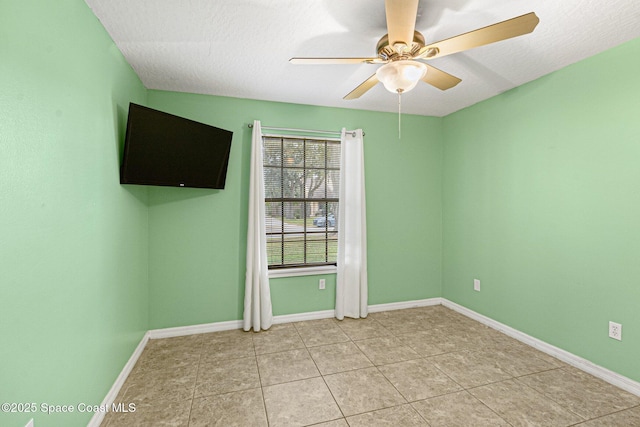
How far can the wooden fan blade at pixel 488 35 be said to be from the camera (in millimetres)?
1290

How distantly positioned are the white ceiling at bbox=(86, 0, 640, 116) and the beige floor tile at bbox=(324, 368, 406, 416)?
246 cm

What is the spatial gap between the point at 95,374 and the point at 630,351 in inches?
140

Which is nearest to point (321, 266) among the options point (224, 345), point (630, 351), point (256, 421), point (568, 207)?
point (224, 345)

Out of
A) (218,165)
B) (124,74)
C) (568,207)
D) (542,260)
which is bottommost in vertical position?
(542,260)

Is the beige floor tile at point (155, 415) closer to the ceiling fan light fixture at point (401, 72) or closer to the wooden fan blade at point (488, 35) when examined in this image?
the ceiling fan light fixture at point (401, 72)

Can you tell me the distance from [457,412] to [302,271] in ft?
6.32

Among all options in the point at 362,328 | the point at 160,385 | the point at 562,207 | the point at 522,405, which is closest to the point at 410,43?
the point at 562,207

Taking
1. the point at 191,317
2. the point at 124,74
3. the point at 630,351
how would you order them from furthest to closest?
1. the point at 191,317
2. the point at 124,74
3. the point at 630,351

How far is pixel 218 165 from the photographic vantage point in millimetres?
2775

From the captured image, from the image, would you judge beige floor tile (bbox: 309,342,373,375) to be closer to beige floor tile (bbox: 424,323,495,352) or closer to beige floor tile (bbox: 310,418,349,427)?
beige floor tile (bbox: 310,418,349,427)

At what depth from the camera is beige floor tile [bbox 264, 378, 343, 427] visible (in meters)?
1.83

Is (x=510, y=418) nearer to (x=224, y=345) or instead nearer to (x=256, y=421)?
(x=256, y=421)

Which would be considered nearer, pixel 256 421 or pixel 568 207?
pixel 256 421

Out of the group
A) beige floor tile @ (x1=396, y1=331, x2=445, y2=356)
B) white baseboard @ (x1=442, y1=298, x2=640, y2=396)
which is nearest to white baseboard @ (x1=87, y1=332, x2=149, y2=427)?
beige floor tile @ (x1=396, y1=331, x2=445, y2=356)
